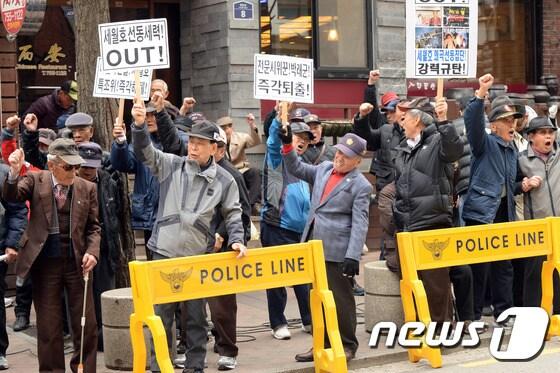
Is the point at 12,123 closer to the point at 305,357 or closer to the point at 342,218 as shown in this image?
the point at 342,218

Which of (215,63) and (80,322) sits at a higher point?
(215,63)

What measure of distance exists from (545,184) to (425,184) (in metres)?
1.74

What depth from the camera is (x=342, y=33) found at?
16969 mm

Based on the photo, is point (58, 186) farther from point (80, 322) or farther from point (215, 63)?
point (215, 63)

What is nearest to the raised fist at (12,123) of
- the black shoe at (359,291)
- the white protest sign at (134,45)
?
Answer: the white protest sign at (134,45)

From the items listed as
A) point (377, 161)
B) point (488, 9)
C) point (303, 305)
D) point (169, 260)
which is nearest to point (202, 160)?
point (169, 260)

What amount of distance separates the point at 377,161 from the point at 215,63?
4.10m

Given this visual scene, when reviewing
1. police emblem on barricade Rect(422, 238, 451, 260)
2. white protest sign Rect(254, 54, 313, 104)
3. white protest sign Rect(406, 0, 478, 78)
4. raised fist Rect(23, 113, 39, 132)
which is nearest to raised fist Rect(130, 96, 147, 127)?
raised fist Rect(23, 113, 39, 132)

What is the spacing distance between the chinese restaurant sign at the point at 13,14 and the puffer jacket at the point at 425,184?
402 centimetres

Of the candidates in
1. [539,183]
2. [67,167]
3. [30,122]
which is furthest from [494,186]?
[30,122]

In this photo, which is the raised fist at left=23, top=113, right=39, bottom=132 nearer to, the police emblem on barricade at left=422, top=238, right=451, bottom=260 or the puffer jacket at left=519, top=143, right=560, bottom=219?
the police emblem on barricade at left=422, top=238, right=451, bottom=260

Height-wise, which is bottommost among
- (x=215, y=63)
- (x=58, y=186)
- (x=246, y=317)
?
(x=246, y=317)

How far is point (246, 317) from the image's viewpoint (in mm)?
11711
